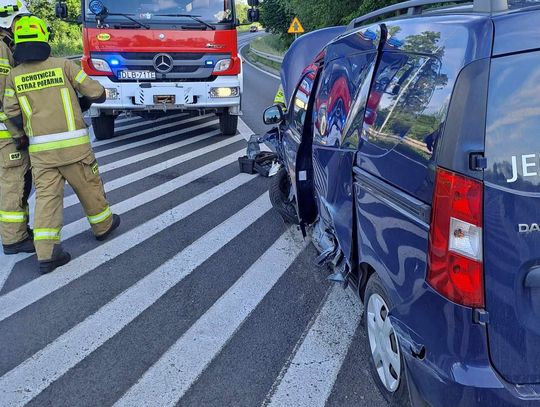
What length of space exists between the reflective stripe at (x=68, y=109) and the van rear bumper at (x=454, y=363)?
3.40 metres

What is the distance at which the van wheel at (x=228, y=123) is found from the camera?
935cm

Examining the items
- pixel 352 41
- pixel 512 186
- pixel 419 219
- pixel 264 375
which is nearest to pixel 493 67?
pixel 512 186

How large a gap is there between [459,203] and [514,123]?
1.04 ft

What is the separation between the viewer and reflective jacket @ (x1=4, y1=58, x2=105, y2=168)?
4227 mm

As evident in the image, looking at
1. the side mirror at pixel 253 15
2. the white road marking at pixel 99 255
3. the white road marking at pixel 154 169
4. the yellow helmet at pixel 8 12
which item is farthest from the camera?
the side mirror at pixel 253 15

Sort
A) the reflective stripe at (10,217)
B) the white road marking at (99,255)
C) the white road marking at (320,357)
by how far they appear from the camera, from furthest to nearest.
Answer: the reflective stripe at (10,217)
the white road marking at (99,255)
the white road marking at (320,357)

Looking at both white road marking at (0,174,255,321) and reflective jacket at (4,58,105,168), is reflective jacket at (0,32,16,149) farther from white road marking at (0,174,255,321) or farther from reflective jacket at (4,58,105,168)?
white road marking at (0,174,255,321)

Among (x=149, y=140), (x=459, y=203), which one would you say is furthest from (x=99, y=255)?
(x=149, y=140)

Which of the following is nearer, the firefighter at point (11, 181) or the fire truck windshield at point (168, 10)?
the firefighter at point (11, 181)

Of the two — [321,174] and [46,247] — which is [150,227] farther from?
[321,174]

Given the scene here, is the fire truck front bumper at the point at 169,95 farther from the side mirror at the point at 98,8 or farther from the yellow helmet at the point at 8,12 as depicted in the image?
the yellow helmet at the point at 8,12

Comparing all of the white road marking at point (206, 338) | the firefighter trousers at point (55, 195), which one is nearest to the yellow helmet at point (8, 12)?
the firefighter trousers at point (55, 195)

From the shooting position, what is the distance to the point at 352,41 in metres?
3.09

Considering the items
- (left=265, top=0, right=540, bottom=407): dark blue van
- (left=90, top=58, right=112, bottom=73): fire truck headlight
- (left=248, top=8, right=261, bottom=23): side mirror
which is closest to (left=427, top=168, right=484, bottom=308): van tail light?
(left=265, top=0, right=540, bottom=407): dark blue van
